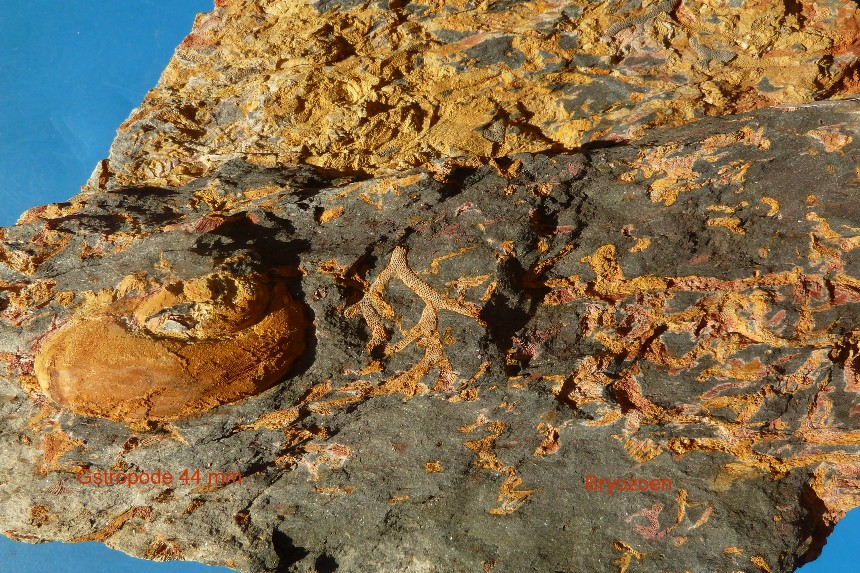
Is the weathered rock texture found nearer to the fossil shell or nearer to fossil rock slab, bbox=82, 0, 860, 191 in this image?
the fossil shell

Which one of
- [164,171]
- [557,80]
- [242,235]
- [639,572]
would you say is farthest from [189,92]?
[639,572]

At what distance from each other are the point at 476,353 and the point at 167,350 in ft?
3.68

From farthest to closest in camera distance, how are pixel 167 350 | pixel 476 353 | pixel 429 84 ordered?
1. pixel 429 84
2. pixel 476 353
3. pixel 167 350

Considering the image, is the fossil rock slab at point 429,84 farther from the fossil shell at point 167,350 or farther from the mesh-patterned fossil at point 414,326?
the fossil shell at point 167,350

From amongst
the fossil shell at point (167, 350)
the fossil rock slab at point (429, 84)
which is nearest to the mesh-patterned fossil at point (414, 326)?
the fossil shell at point (167, 350)

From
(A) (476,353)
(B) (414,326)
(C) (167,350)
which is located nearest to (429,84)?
(B) (414,326)

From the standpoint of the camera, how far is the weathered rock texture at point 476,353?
93.2 inches

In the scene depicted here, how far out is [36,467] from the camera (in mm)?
2703

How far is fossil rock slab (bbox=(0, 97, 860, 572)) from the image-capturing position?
7.88ft

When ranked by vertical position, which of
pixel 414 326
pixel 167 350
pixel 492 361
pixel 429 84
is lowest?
pixel 492 361

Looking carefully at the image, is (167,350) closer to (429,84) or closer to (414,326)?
(414,326)

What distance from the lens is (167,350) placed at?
2.23m

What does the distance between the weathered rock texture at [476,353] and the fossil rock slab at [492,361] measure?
0.03ft

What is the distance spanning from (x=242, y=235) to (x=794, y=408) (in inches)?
90.8
